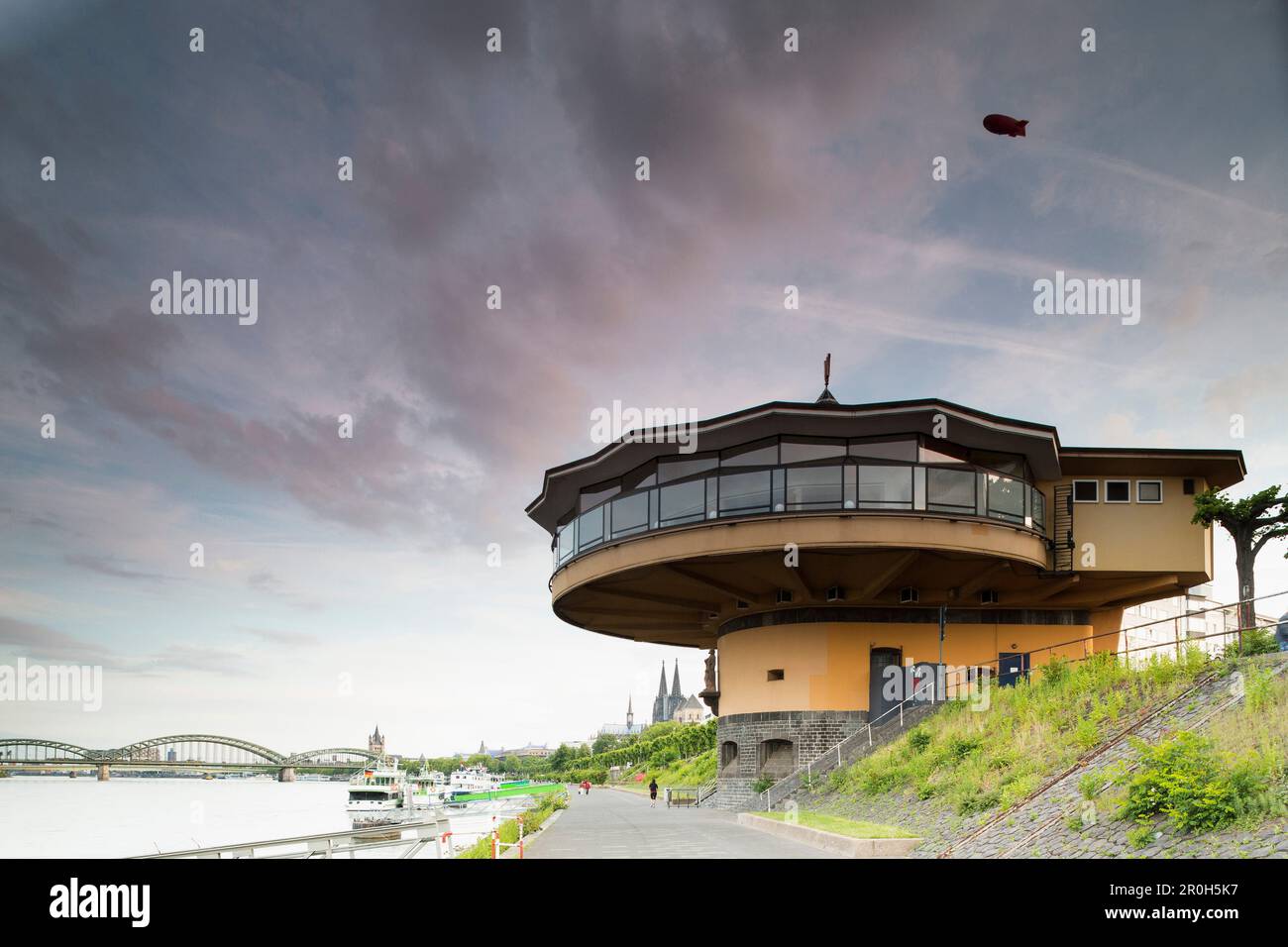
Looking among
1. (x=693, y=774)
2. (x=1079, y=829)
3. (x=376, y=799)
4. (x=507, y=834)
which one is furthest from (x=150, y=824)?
(x=1079, y=829)

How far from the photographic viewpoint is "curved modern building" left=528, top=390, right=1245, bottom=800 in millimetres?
22938

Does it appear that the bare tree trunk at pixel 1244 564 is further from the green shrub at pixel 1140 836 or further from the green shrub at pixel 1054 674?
the green shrub at pixel 1140 836

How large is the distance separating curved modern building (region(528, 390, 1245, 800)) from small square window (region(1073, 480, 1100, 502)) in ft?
0.22

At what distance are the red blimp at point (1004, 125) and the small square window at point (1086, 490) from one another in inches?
659

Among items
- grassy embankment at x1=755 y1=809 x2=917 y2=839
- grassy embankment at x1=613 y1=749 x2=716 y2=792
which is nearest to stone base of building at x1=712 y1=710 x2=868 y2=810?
grassy embankment at x1=755 y1=809 x2=917 y2=839

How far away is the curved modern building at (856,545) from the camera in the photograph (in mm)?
22938

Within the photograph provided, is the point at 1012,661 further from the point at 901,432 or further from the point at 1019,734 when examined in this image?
the point at 1019,734

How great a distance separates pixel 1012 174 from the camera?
19.4 m

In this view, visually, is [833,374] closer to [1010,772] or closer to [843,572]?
[843,572]

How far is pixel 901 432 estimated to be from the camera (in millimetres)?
24250

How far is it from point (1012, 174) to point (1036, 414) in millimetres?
12491

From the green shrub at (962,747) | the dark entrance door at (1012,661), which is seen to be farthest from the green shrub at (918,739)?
the dark entrance door at (1012,661)
